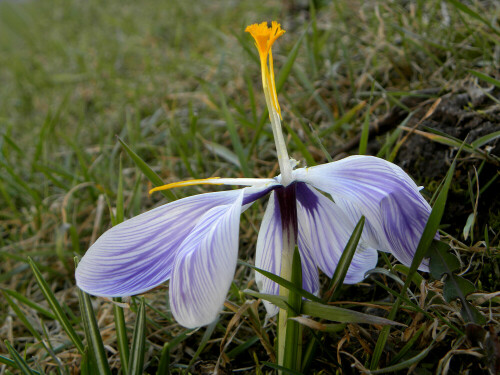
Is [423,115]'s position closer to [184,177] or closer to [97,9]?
[184,177]

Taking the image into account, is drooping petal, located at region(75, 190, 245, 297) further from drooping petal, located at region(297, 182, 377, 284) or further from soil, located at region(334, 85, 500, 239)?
soil, located at region(334, 85, 500, 239)

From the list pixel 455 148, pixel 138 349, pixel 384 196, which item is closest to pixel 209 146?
pixel 455 148

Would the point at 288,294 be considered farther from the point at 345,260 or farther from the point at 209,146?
the point at 209,146

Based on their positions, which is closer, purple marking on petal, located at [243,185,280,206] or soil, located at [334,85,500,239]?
purple marking on petal, located at [243,185,280,206]

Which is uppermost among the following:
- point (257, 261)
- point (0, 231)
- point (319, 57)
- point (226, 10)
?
point (226, 10)

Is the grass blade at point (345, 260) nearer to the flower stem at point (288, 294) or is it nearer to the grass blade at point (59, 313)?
the flower stem at point (288, 294)

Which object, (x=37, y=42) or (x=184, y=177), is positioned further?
(x=37, y=42)

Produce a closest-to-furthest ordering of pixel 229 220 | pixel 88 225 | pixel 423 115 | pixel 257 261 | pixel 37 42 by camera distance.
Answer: pixel 229 220
pixel 257 261
pixel 423 115
pixel 88 225
pixel 37 42

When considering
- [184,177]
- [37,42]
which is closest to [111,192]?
[184,177]

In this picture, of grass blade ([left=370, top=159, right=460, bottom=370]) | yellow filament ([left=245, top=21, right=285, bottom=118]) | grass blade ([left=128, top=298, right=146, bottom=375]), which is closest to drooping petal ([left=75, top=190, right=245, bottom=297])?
grass blade ([left=128, top=298, right=146, bottom=375])
